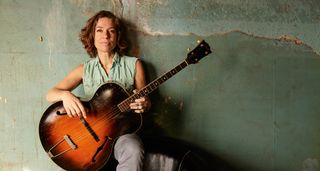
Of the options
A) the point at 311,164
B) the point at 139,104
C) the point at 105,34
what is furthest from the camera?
the point at 311,164

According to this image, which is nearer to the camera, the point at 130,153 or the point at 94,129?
the point at 130,153

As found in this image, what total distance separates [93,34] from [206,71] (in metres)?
0.78

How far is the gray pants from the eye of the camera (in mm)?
1776

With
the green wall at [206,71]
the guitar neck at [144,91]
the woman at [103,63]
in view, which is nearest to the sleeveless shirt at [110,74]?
the woman at [103,63]

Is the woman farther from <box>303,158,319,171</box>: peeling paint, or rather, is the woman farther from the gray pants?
<box>303,158,319,171</box>: peeling paint

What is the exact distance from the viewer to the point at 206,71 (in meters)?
2.29

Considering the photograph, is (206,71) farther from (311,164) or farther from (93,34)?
(311,164)

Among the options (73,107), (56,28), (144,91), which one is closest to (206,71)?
(144,91)

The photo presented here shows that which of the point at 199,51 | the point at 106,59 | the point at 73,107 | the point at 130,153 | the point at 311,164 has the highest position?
the point at 199,51

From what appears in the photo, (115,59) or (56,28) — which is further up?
(56,28)

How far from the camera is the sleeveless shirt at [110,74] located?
2.15 meters

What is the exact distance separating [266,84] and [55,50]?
4.71 feet

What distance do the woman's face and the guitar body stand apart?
1.00 ft

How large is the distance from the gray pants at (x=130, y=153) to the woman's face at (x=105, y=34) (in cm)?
60
